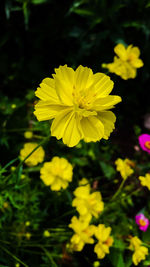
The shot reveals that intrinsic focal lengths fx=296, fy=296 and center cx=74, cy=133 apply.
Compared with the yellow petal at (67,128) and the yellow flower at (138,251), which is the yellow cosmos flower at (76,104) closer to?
the yellow petal at (67,128)

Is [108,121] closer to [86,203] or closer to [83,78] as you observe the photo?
[83,78]

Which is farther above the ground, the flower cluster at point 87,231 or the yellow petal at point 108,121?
the yellow petal at point 108,121

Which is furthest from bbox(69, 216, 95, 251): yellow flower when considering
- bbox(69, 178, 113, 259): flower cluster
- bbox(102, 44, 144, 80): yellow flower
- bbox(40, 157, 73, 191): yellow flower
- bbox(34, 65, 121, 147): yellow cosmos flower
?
bbox(102, 44, 144, 80): yellow flower

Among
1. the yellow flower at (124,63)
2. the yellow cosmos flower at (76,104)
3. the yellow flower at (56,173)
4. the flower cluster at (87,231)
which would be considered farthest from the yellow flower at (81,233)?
the yellow flower at (124,63)

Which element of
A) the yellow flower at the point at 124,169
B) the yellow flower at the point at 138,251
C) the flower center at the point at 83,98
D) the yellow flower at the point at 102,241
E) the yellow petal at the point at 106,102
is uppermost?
the flower center at the point at 83,98

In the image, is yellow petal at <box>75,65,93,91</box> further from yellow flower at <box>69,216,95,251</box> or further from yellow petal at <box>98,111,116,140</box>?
yellow flower at <box>69,216,95,251</box>

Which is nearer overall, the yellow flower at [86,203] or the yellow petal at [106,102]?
the yellow petal at [106,102]

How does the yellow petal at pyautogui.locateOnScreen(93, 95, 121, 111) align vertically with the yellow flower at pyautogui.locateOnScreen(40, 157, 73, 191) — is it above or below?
above

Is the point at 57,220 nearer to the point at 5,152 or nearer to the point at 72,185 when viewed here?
the point at 72,185
